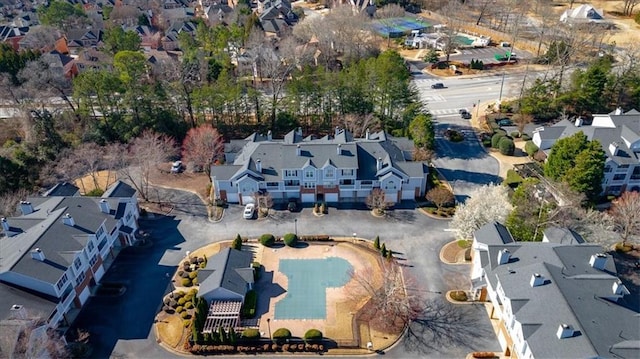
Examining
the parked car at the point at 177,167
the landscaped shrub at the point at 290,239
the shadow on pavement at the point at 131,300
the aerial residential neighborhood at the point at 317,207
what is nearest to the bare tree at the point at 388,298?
the aerial residential neighborhood at the point at 317,207

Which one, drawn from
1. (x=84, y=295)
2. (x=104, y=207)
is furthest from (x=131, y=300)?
(x=104, y=207)

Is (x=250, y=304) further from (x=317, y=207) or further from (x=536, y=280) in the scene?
(x=536, y=280)

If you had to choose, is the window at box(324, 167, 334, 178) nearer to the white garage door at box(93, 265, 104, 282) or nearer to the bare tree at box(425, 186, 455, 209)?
the bare tree at box(425, 186, 455, 209)

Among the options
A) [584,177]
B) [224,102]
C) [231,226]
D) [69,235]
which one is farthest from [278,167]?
[584,177]

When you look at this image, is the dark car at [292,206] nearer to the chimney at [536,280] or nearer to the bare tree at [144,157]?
the bare tree at [144,157]

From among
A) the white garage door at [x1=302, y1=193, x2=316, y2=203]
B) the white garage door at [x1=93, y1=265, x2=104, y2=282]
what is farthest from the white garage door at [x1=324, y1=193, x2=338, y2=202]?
the white garage door at [x1=93, y1=265, x2=104, y2=282]

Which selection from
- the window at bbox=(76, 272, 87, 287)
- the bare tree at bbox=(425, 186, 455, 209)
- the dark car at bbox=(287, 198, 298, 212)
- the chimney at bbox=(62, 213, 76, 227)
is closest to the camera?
the window at bbox=(76, 272, 87, 287)
